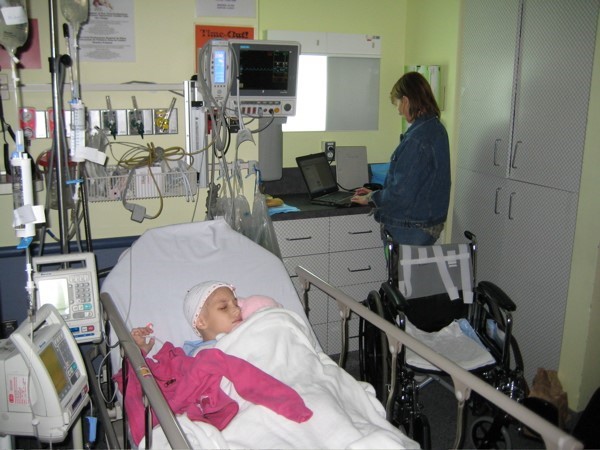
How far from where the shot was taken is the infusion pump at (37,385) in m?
1.64

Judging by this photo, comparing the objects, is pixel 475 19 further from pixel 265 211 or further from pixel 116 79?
pixel 116 79

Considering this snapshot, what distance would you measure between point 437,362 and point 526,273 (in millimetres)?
1596

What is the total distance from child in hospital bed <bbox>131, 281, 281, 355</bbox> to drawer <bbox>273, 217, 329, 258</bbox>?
1081 mm

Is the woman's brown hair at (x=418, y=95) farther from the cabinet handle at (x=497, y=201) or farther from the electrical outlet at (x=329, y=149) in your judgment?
the electrical outlet at (x=329, y=149)

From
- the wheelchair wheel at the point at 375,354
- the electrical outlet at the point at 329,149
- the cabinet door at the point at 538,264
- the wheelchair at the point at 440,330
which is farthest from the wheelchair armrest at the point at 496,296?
the electrical outlet at the point at 329,149

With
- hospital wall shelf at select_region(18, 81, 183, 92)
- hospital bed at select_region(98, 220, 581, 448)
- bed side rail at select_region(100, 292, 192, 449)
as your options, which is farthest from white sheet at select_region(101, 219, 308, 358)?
hospital wall shelf at select_region(18, 81, 183, 92)

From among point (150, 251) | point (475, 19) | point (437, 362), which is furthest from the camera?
point (475, 19)

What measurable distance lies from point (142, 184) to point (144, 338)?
842 mm

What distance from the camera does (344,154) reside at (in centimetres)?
388

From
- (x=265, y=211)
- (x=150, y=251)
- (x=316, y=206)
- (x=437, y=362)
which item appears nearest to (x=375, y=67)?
(x=316, y=206)

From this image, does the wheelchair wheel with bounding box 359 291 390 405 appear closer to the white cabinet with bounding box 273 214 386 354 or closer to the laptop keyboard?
the white cabinet with bounding box 273 214 386 354

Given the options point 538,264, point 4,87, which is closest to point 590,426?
point 538,264

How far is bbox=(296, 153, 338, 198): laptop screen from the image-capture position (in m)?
3.60

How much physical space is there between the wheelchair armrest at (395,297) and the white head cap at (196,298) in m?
0.75
